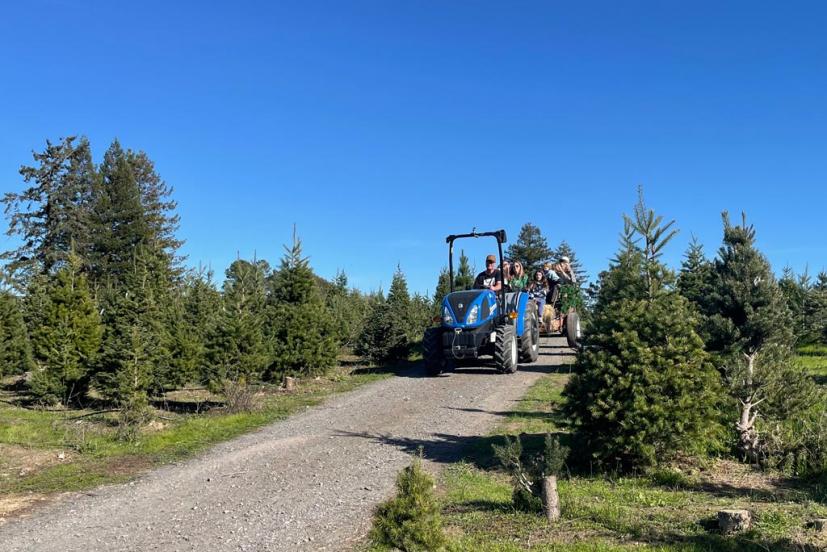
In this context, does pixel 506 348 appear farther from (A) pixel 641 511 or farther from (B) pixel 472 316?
(A) pixel 641 511

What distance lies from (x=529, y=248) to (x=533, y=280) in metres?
33.8

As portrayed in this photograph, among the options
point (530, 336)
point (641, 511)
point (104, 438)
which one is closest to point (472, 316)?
point (530, 336)

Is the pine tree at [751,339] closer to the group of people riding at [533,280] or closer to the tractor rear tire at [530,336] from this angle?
the group of people riding at [533,280]

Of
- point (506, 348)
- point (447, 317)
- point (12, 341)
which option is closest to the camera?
point (506, 348)

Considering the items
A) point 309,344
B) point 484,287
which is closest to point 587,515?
point 484,287

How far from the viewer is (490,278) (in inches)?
651

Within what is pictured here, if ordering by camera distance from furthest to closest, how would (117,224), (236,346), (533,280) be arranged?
(117,224) → (533,280) → (236,346)

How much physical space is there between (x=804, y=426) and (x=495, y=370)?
365 inches

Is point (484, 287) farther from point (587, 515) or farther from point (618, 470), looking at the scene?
point (587, 515)

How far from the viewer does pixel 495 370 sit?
1658cm

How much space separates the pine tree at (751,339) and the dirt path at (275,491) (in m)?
3.87

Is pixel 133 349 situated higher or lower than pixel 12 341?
lower

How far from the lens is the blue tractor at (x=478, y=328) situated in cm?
1503

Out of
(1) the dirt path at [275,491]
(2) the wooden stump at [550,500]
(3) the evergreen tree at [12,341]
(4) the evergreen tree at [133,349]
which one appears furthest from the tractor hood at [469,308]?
(3) the evergreen tree at [12,341]
